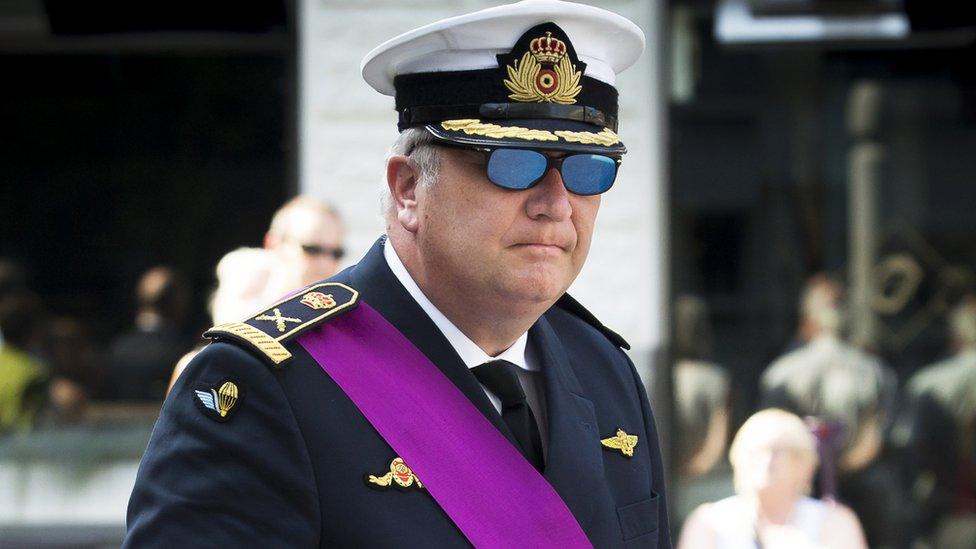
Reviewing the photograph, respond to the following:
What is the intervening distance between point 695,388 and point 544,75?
472 centimetres

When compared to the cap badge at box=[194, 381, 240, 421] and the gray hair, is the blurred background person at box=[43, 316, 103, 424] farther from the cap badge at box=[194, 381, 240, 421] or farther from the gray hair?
the cap badge at box=[194, 381, 240, 421]

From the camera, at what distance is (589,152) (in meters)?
1.91

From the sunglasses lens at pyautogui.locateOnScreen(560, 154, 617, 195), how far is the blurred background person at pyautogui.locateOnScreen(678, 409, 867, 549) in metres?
3.10

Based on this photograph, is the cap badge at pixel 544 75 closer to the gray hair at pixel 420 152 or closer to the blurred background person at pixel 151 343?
the gray hair at pixel 420 152

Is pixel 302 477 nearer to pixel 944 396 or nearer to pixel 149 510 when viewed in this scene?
pixel 149 510

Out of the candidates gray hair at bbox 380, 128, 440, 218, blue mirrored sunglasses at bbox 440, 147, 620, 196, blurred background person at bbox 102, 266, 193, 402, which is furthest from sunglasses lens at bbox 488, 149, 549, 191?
blurred background person at bbox 102, 266, 193, 402

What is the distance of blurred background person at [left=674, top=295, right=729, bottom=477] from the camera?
6.48 metres

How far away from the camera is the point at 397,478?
183cm

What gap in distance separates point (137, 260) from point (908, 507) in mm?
3797

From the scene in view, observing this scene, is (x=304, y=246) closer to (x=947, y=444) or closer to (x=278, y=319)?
(x=278, y=319)

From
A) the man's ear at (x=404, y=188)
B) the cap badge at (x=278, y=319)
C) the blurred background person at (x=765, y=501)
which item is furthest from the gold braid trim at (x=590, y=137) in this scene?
the blurred background person at (x=765, y=501)

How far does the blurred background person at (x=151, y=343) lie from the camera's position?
21.3ft

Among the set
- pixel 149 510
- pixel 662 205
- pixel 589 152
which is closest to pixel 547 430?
pixel 589 152

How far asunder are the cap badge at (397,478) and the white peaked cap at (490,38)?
56cm
